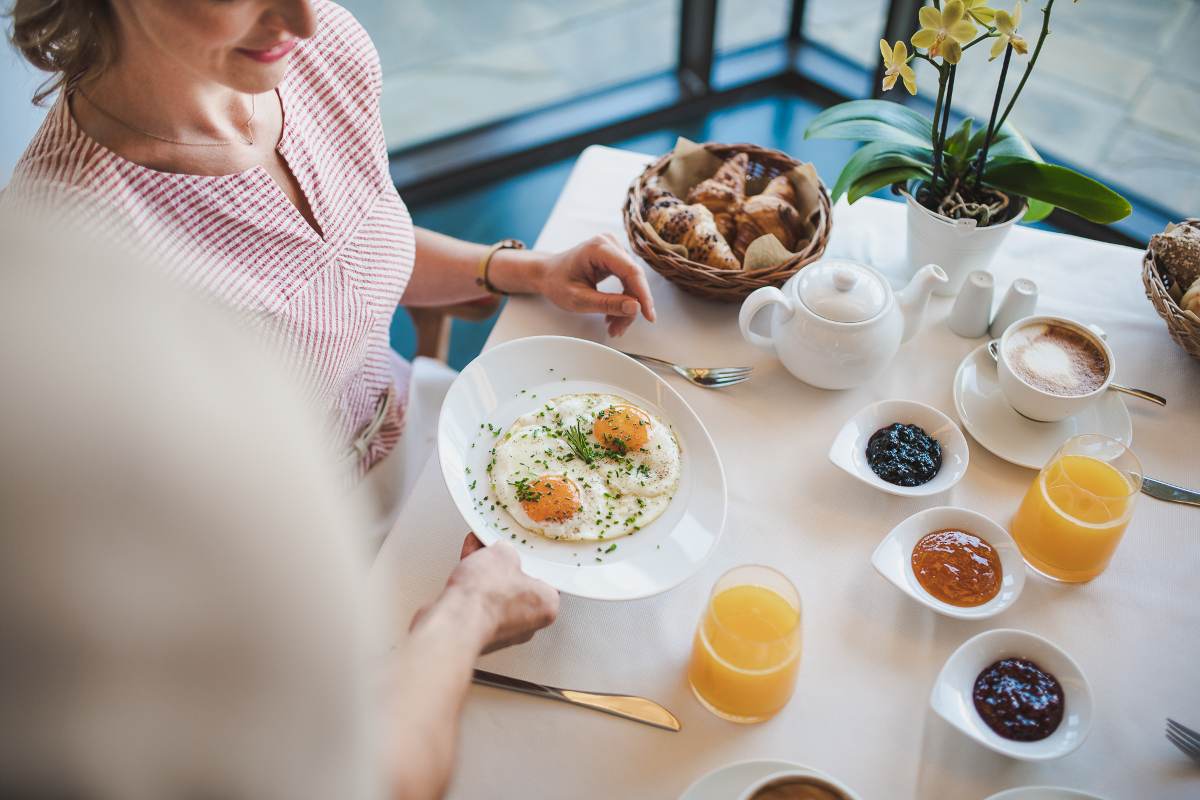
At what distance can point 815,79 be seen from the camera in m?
3.57

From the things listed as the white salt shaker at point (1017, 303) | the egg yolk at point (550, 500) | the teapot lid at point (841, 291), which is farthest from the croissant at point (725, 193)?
the egg yolk at point (550, 500)

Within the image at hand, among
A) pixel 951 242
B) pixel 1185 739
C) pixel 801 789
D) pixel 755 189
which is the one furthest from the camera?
pixel 755 189

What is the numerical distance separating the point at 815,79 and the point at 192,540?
383 centimetres

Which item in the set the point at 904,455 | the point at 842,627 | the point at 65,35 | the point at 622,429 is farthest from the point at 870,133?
the point at 65,35

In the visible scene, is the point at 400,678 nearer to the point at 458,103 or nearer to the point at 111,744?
the point at 111,744

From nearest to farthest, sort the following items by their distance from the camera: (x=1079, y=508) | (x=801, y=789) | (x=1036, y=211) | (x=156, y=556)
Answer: (x=156, y=556) → (x=801, y=789) → (x=1079, y=508) → (x=1036, y=211)

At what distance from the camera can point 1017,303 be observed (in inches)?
47.5

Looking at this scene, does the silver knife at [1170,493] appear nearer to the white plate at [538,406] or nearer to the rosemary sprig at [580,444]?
the white plate at [538,406]

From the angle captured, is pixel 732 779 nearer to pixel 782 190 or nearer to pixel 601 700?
pixel 601 700

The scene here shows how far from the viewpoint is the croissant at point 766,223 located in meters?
1.32

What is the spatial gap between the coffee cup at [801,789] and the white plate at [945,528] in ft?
0.91

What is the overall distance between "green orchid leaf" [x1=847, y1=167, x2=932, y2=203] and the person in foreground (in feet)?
3.72

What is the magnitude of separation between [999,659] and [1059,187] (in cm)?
80

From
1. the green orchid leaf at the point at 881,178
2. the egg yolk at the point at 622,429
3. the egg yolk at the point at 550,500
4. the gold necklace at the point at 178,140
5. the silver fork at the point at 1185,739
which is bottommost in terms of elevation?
the silver fork at the point at 1185,739
